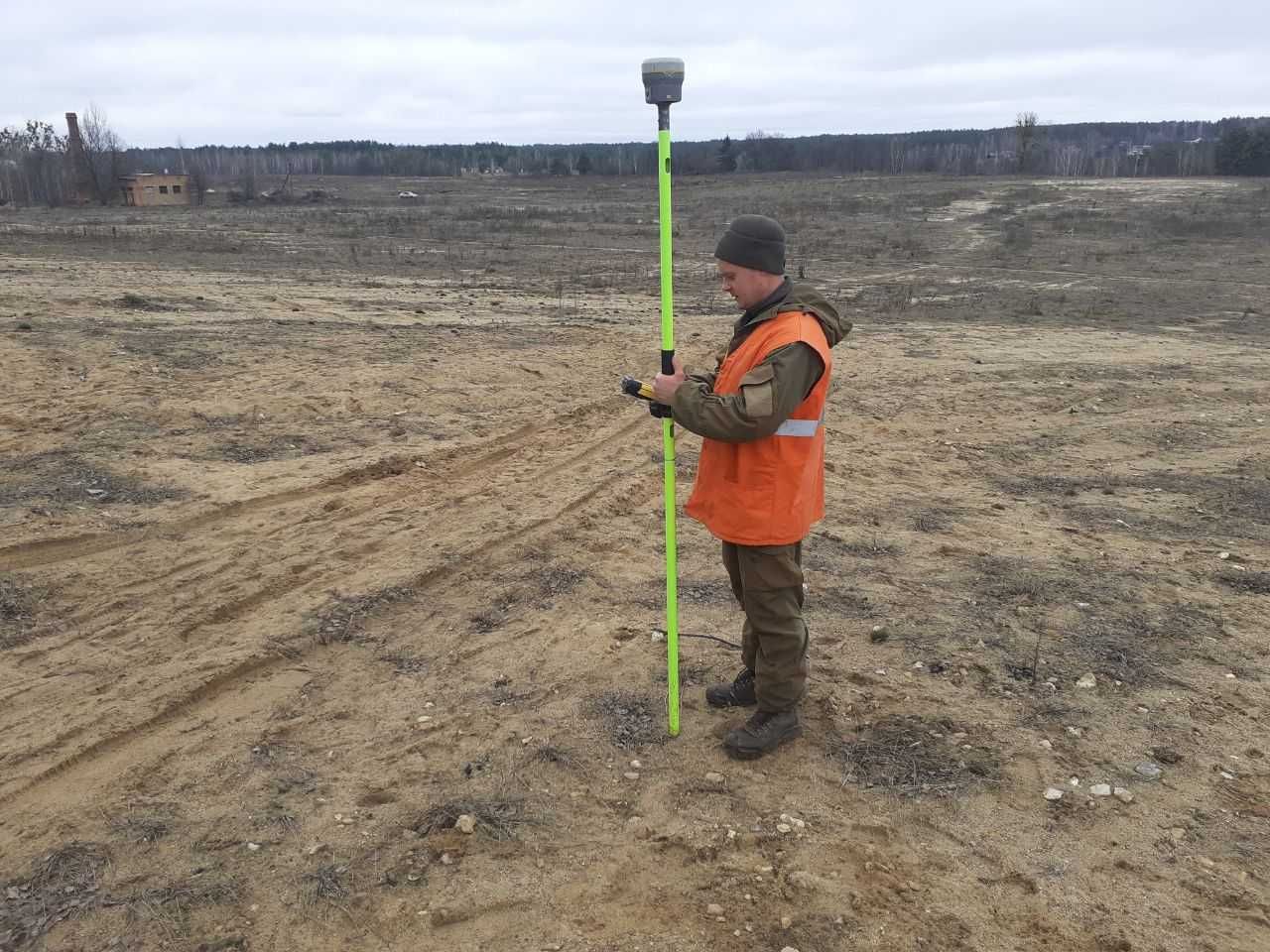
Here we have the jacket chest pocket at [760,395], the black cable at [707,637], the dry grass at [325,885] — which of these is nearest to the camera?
the dry grass at [325,885]

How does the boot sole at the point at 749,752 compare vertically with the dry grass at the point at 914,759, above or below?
above

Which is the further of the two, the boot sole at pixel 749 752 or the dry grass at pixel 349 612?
the dry grass at pixel 349 612

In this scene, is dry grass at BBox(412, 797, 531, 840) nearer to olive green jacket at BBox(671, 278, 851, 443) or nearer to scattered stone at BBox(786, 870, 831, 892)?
scattered stone at BBox(786, 870, 831, 892)

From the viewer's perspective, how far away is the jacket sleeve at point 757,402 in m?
3.30

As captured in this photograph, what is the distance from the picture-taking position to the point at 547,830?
3.47 m

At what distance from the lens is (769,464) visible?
3496mm

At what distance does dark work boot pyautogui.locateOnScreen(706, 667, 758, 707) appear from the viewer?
4230mm

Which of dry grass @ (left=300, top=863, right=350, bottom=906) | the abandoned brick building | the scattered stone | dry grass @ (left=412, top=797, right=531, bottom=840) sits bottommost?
the scattered stone

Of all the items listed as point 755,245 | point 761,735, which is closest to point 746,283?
point 755,245

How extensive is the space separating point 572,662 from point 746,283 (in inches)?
83.1

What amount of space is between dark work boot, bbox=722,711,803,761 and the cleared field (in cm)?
8

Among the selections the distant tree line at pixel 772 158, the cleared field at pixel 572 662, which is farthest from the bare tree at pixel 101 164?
the cleared field at pixel 572 662

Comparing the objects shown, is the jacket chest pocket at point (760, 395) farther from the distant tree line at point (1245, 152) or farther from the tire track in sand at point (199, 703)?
the distant tree line at point (1245, 152)

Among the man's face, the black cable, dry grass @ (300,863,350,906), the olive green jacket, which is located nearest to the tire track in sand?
dry grass @ (300,863,350,906)
